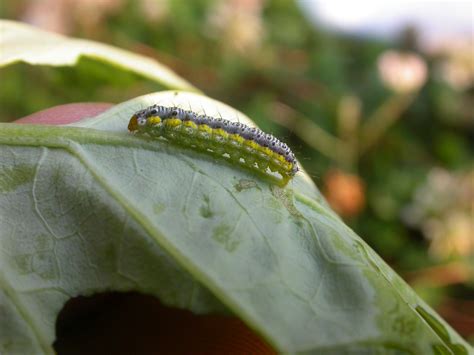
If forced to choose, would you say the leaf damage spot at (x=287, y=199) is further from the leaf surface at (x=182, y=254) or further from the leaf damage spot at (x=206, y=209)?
the leaf damage spot at (x=206, y=209)

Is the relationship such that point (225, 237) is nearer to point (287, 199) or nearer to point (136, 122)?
point (287, 199)

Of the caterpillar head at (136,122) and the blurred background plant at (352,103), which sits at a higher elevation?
the caterpillar head at (136,122)

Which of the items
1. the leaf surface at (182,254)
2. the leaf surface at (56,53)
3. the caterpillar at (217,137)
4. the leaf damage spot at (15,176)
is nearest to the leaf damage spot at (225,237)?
the leaf surface at (182,254)

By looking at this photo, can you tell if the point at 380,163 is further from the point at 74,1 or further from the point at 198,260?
the point at 198,260

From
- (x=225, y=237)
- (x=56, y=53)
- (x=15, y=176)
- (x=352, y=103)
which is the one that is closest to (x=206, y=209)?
(x=225, y=237)

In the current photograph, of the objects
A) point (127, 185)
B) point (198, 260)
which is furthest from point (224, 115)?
point (198, 260)

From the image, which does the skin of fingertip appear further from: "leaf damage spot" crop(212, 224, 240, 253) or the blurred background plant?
the blurred background plant

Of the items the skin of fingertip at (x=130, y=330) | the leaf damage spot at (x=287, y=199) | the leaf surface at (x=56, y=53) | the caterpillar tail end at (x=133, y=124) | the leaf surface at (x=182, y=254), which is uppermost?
the leaf surface at (x=56, y=53)

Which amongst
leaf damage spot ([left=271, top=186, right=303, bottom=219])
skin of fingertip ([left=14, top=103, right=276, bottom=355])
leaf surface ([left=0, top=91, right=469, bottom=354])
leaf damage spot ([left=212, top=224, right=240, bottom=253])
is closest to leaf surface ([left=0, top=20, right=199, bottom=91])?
skin of fingertip ([left=14, top=103, right=276, bottom=355])
